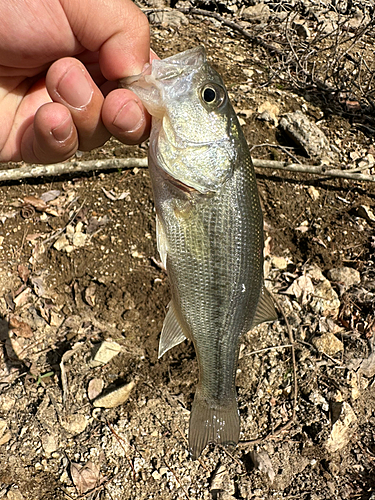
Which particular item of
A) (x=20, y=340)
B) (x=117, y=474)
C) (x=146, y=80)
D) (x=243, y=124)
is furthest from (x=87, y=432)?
(x=243, y=124)

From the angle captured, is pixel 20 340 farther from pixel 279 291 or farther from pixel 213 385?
pixel 279 291

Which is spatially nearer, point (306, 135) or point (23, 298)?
point (23, 298)

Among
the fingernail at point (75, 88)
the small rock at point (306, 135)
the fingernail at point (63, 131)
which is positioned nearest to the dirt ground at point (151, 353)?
the small rock at point (306, 135)

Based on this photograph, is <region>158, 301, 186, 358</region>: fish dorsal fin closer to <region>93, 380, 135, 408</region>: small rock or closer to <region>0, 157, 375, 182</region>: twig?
<region>93, 380, 135, 408</region>: small rock

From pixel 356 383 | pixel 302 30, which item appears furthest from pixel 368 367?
pixel 302 30

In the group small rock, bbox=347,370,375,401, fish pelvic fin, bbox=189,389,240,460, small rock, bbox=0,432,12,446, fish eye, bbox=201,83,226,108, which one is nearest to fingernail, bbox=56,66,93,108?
fish eye, bbox=201,83,226,108

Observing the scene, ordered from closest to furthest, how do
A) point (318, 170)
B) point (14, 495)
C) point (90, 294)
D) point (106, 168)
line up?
→ point (14, 495) < point (90, 294) < point (106, 168) < point (318, 170)

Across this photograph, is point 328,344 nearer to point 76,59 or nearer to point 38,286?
point 38,286

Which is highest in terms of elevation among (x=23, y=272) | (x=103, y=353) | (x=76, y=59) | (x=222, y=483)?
(x=76, y=59)
